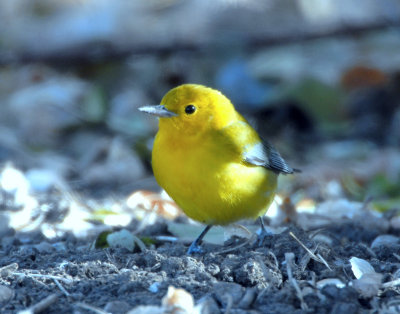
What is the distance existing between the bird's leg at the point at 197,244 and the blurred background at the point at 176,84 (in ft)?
2.25

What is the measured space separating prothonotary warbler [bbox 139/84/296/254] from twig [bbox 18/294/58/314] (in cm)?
106

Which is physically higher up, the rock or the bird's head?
the bird's head

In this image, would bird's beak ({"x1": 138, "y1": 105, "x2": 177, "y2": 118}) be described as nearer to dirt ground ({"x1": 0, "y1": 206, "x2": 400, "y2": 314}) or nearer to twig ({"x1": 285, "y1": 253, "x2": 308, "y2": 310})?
dirt ground ({"x1": 0, "y1": 206, "x2": 400, "y2": 314})

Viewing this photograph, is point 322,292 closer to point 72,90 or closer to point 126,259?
point 126,259

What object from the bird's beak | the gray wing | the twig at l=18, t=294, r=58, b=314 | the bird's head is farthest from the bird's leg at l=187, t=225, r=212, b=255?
the twig at l=18, t=294, r=58, b=314

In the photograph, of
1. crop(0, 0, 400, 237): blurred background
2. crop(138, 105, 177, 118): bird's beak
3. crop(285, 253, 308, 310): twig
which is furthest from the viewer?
crop(0, 0, 400, 237): blurred background

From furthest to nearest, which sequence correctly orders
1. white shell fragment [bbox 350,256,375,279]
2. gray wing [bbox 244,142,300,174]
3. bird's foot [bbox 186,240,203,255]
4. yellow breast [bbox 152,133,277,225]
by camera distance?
gray wing [bbox 244,142,300,174] → yellow breast [bbox 152,133,277,225] → bird's foot [bbox 186,240,203,255] → white shell fragment [bbox 350,256,375,279]

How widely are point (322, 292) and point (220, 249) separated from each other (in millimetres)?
950

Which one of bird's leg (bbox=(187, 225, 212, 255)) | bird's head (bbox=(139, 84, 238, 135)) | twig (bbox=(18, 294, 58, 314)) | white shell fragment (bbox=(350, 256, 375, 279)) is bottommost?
bird's leg (bbox=(187, 225, 212, 255))

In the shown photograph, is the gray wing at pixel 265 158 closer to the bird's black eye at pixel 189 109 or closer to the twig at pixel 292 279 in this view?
the bird's black eye at pixel 189 109

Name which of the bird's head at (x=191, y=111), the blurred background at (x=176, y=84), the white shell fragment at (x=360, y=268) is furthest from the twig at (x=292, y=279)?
the blurred background at (x=176, y=84)

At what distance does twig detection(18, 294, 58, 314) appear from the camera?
2694 mm

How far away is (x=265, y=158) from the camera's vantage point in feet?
14.1

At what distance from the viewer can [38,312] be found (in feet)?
8.93
